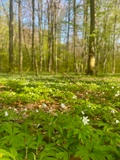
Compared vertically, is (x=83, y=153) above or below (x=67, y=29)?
below

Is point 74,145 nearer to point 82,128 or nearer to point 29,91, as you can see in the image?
point 82,128

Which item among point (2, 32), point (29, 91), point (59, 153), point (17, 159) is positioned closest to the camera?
point (17, 159)

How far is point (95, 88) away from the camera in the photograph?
7.93 meters

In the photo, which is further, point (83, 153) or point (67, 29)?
point (67, 29)

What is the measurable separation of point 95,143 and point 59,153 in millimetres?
312

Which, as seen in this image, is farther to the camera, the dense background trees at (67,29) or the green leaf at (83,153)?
the dense background trees at (67,29)

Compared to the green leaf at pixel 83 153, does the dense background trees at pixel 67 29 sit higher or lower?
higher

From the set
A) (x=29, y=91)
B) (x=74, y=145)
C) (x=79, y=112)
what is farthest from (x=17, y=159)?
(x=29, y=91)

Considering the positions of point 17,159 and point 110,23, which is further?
point 110,23

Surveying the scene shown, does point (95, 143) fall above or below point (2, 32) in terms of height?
below

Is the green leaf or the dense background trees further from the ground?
the dense background trees

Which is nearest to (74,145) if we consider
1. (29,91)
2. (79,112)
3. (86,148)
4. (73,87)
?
(86,148)

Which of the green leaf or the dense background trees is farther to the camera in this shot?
the dense background trees

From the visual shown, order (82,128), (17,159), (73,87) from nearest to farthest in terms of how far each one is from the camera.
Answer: (17,159), (82,128), (73,87)
